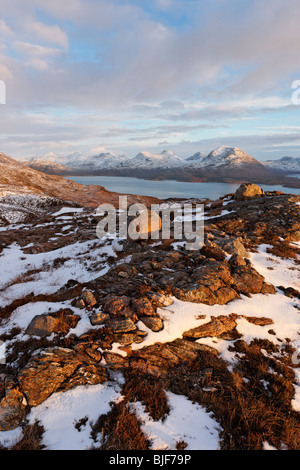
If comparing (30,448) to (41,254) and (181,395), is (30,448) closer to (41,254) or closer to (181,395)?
(181,395)

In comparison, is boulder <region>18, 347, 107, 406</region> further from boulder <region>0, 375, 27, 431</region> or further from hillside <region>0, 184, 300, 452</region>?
boulder <region>0, 375, 27, 431</region>

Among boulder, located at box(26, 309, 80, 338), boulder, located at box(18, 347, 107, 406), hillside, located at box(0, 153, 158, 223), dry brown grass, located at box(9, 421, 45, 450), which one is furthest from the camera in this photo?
hillside, located at box(0, 153, 158, 223)

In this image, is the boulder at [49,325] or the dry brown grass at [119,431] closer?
the dry brown grass at [119,431]

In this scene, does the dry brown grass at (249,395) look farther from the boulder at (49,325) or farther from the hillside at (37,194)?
the hillside at (37,194)

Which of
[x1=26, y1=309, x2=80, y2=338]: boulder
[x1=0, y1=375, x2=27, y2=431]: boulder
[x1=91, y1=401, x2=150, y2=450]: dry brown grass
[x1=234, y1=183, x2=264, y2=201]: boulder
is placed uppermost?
[x1=234, y1=183, x2=264, y2=201]: boulder

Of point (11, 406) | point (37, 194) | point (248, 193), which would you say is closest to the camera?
point (11, 406)

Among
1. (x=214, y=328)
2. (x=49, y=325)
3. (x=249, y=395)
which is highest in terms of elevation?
(x=49, y=325)

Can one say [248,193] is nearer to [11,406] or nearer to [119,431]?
[119,431]

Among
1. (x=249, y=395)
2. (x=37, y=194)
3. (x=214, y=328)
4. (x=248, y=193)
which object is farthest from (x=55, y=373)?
(x=37, y=194)

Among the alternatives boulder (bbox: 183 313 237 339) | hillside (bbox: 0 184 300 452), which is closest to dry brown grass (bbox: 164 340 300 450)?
hillside (bbox: 0 184 300 452)

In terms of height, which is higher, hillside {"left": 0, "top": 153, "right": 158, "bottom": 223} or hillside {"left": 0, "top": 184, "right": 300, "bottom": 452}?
hillside {"left": 0, "top": 153, "right": 158, "bottom": 223}

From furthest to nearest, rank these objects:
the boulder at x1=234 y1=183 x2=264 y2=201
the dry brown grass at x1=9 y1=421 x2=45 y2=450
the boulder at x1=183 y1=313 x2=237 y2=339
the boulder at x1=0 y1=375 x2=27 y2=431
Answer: the boulder at x1=234 y1=183 x2=264 y2=201, the boulder at x1=183 y1=313 x2=237 y2=339, the boulder at x1=0 y1=375 x2=27 y2=431, the dry brown grass at x1=9 y1=421 x2=45 y2=450

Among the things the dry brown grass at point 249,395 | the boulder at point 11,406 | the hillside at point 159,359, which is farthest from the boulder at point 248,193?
the boulder at point 11,406
